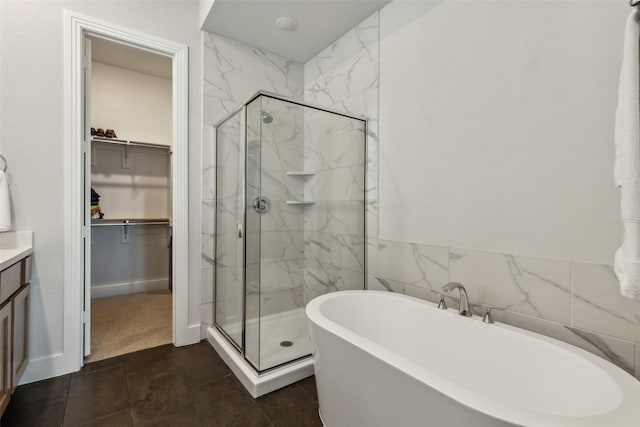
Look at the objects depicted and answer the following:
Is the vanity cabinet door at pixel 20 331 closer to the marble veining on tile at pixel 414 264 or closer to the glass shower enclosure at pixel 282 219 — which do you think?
the glass shower enclosure at pixel 282 219

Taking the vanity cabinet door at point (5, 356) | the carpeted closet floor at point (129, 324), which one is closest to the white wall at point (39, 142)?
the carpeted closet floor at point (129, 324)

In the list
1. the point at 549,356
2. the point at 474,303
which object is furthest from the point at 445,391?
the point at 474,303

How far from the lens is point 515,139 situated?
1500 mm

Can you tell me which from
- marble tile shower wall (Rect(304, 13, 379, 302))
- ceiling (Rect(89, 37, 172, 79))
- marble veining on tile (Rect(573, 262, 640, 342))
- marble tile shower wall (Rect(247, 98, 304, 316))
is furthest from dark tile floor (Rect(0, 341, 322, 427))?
ceiling (Rect(89, 37, 172, 79))

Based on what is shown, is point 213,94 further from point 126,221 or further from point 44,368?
point 44,368

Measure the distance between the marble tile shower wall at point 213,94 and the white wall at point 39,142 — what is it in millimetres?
820

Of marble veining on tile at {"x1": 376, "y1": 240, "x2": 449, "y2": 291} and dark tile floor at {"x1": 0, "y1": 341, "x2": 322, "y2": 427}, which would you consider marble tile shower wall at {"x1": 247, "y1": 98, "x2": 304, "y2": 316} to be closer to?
dark tile floor at {"x1": 0, "y1": 341, "x2": 322, "y2": 427}

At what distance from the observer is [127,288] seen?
3660mm

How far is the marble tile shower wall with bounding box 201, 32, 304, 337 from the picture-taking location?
2.50 meters

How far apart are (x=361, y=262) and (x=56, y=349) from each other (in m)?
2.13

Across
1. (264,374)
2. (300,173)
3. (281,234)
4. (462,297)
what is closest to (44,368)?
(264,374)

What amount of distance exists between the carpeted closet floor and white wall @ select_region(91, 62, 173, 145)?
190 centimetres

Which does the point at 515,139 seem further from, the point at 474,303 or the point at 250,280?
the point at 250,280

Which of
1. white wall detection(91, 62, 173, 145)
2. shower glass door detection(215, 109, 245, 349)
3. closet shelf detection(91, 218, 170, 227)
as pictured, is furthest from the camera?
white wall detection(91, 62, 173, 145)
